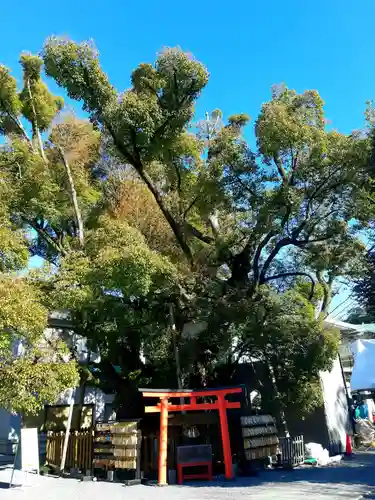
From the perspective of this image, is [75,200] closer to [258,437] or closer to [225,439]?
[225,439]

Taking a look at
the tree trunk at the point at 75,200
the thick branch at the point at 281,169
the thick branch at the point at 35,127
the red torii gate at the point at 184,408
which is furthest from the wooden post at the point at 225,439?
the thick branch at the point at 35,127

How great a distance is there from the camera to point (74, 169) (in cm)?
1609

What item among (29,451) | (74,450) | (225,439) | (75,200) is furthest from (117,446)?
(75,200)

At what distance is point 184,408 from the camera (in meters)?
12.2

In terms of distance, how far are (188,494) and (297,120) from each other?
9.59 metres

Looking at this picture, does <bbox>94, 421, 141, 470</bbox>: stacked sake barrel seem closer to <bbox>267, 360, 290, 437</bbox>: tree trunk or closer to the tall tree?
the tall tree

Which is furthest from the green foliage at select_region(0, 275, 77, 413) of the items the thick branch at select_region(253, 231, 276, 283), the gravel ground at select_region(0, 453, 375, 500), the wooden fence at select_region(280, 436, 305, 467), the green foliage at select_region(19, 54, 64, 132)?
the green foliage at select_region(19, 54, 64, 132)

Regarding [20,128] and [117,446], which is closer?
[117,446]

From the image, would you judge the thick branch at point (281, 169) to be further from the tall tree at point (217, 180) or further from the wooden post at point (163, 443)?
the wooden post at point (163, 443)

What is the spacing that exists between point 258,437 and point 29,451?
5988 millimetres

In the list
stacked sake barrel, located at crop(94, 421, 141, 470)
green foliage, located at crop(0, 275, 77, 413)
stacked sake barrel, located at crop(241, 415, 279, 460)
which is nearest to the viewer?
green foliage, located at crop(0, 275, 77, 413)

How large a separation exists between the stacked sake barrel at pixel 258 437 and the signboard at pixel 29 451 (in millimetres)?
5352

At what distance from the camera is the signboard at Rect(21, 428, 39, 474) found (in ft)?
35.5

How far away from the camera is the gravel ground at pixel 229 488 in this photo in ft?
29.8
